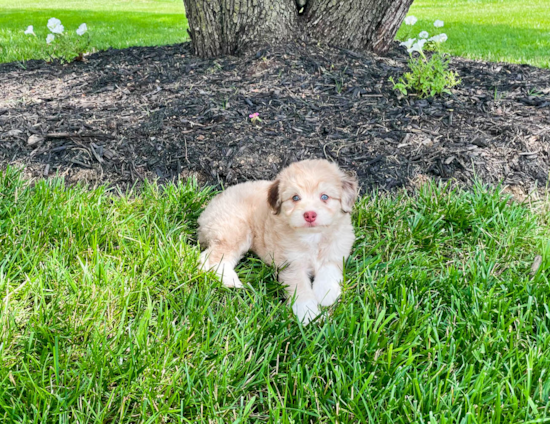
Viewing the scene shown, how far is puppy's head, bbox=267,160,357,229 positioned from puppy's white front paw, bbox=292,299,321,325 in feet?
1.41

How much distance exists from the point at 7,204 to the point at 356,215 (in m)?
2.36

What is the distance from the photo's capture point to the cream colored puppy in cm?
273

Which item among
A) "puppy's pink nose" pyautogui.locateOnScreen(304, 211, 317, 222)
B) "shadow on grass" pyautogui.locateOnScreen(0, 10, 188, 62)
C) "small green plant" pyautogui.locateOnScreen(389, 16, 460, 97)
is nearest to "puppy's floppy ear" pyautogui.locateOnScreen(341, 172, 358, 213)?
"puppy's pink nose" pyautogui.locateOnScreen(304, 211, 317, 222)

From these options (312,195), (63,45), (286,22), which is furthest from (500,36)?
(312,195)

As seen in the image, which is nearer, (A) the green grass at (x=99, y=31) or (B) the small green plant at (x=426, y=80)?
(B) the small green plant at (x=426, y=80)

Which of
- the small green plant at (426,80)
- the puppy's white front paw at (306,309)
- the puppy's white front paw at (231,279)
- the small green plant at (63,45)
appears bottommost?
the puppy's white front paw at (306,309)

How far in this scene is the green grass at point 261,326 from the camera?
6.44 feet

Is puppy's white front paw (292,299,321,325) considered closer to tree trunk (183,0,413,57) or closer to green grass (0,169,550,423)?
green grass (0,169,550,423)

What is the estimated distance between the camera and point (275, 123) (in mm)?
4328

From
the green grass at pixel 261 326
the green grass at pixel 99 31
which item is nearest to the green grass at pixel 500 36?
the green grass at pixel 261 326

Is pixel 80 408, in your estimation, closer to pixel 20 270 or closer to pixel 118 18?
pixel 20 270

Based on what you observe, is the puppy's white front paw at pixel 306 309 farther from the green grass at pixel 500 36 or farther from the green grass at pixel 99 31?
the green grass at pixel 99 31

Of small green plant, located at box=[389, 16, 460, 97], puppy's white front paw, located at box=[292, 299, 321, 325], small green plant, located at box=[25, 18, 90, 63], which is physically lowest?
puppy's white front paw, located at box=[292, 299, 321, 325]

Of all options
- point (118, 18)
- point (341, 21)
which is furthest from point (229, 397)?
point (118, 18)
